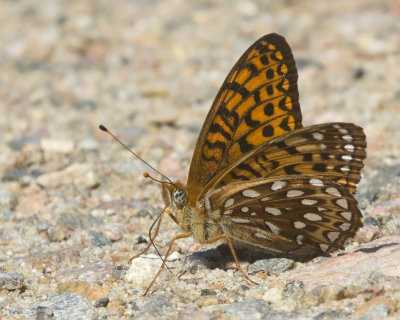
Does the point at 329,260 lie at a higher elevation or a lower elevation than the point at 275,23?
lower

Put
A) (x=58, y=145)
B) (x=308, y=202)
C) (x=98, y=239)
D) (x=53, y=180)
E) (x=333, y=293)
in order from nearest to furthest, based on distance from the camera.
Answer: (x=333, y=293), (x=308, y=202), (x=98, y=239), (x=53, y=180), (x=58, y=145)

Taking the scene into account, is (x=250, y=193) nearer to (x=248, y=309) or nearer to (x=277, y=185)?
(x=277, y=185)

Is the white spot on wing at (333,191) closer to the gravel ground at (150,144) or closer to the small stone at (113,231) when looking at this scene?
the gravel ground at (150,144)

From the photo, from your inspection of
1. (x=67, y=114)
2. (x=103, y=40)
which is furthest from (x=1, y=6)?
(x=67, y=114)

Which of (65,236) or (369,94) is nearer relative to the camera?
(65,236)

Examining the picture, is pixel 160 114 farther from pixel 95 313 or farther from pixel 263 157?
pixel 95 313

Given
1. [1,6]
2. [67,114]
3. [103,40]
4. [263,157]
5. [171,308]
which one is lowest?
Answer: [171,308]

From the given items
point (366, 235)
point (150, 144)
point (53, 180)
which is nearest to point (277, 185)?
point (366, 235)

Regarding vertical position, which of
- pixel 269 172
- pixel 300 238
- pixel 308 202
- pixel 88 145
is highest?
pixel 88 145

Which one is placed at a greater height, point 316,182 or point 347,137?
point 347,137
